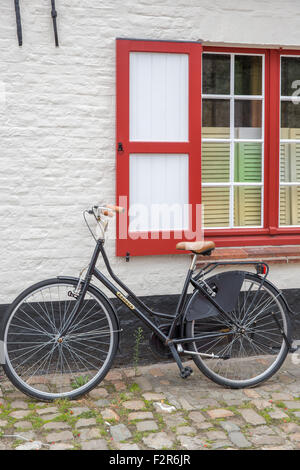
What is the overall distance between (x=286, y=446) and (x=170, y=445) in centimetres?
67

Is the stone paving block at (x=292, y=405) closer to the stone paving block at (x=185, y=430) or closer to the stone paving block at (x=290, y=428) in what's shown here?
the stone paving block at (x=290, y=428)

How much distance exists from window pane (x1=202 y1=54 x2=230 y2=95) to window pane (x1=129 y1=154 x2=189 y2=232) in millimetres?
665

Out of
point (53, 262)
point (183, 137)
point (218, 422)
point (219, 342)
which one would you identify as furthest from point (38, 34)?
point (218, 422)

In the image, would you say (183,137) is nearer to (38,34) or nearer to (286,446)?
(38,34)

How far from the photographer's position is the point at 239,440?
3.82m

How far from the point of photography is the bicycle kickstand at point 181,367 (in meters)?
4.46

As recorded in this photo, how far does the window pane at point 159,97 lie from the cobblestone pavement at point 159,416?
6.10 ft

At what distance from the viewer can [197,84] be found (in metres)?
5.11

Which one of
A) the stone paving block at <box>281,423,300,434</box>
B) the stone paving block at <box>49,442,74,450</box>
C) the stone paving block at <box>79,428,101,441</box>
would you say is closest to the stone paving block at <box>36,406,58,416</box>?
the stone paving block at <box>79,428,101,441</box>

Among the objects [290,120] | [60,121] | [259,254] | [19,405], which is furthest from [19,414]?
[290,120]

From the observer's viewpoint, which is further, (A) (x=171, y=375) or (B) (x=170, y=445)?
(A) (x=171, y=375)

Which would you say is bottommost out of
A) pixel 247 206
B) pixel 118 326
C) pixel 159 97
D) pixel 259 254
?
pixel 118 326

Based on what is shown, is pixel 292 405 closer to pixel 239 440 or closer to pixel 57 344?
pixel 239 440

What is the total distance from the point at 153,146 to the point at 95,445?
2.32 metres
